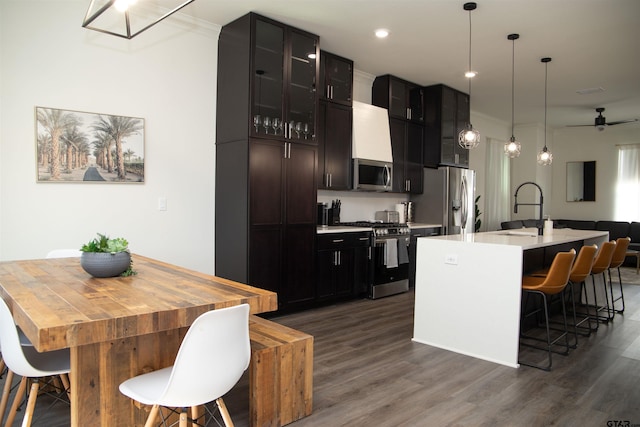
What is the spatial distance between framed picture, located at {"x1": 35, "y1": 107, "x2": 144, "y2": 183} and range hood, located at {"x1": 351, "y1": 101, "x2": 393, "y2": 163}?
2.58 m

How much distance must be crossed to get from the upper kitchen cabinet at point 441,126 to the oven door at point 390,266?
150 centimetres

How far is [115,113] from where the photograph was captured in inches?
149

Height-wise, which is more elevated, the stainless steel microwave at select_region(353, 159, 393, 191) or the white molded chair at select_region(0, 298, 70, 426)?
the stainless steel microwave at select_region(353, 159, 393, 191)

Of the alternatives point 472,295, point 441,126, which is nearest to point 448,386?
point 472,295

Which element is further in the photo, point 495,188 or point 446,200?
point 495,188

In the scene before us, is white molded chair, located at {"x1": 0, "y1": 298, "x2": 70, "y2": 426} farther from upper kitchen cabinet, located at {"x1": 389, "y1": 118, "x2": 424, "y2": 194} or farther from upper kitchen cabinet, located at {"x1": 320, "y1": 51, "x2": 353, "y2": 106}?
upper kitchen cabinet, located at {"x1": 389, "y1": 118, "x2": 424, "y2": 194}

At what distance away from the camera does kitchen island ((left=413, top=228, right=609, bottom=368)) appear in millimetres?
3232

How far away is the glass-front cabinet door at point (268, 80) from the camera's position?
4.16m

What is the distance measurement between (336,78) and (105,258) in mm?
3811

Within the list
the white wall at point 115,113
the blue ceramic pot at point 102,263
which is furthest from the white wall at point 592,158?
the blue ceramic pot at point 102,263

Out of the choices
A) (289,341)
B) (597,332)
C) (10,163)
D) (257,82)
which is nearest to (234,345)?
(289,341)

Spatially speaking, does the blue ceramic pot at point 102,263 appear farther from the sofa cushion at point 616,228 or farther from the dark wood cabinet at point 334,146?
the sofa cushion at point 616,228

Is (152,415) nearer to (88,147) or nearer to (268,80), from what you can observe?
(88,147)

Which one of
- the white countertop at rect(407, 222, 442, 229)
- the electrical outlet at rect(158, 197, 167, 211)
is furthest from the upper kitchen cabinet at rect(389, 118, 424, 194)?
the electrical outlet at rect(158, 197, 167, 211)
